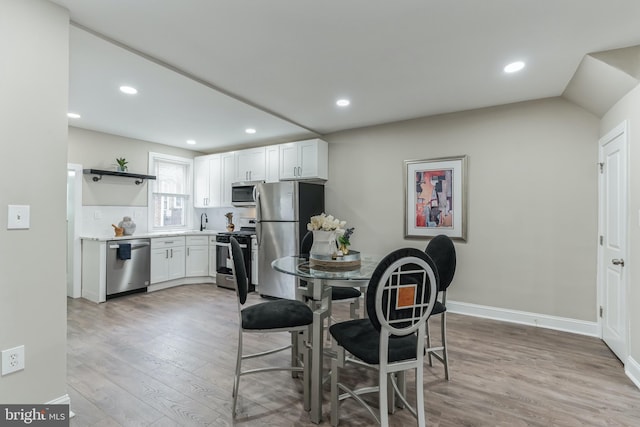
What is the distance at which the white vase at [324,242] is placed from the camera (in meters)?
2.37

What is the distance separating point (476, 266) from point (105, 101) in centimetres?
483

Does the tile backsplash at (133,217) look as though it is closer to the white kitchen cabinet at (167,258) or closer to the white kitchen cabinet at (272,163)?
the white kitchen cabinet at (167,258)

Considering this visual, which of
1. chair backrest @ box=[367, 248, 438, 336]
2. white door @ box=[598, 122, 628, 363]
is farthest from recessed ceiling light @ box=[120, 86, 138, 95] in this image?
white door @ box=[598, 122, 628, 363]

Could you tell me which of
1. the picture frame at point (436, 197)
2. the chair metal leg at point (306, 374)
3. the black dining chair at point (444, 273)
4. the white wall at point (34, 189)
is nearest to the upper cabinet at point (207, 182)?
the picture frame at point (436, 197)

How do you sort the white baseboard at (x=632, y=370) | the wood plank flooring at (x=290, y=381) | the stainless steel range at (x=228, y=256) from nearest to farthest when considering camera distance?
the wood plank flooring at (x=290, y=381) → the white baseboard at (x=632, y=370) → the stainless steel range at (x=228, y=256)

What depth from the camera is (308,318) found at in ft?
6.70

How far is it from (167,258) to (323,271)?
4.00 m

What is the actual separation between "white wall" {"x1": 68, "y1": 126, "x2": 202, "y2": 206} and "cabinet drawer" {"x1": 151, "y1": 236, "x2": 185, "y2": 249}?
0.78m

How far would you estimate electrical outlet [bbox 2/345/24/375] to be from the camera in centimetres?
164

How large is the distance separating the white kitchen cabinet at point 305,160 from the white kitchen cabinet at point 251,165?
0.41m

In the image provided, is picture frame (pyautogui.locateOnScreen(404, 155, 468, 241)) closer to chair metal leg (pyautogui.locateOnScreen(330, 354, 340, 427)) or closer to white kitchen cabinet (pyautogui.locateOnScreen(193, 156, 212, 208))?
chair metal leg (pyautogui.locateOnScreen(330, 354, 340, 427))

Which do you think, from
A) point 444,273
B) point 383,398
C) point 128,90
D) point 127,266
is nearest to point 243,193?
point 127,266

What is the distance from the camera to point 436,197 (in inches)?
158

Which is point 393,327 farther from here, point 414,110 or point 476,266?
point 414,110
